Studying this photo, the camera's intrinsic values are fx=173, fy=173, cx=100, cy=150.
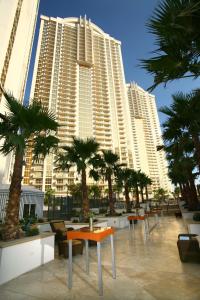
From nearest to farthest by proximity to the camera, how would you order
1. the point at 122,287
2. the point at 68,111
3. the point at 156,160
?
the point at 122,287
the point at 68,111
the point at 156,160

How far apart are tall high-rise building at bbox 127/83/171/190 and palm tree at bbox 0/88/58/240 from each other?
113 m

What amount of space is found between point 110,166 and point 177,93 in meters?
9.17

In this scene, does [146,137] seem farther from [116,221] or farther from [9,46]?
[116,221]

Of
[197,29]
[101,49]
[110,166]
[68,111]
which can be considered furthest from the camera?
[101,49]

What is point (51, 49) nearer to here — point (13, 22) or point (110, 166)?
point (13, 22)

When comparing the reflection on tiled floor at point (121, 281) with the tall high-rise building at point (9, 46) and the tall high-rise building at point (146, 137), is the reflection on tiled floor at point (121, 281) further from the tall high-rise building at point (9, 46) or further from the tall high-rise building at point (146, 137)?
the tall high-rise building at point (146, 137)

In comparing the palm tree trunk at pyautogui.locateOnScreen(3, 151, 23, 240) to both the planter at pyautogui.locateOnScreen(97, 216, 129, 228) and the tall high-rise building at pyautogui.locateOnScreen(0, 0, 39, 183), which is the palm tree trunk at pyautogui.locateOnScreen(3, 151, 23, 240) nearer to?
the planter at pyautogui.locateOnScreen(97, 216, 129, 228)

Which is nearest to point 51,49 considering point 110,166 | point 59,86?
point 59,86

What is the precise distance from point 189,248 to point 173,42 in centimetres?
505

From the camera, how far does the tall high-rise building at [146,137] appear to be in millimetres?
123812

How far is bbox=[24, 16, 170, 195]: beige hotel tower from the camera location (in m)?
77.6

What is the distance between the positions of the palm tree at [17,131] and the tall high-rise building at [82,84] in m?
63.4

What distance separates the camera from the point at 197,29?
9.25 feet

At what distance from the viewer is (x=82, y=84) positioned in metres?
85.9
